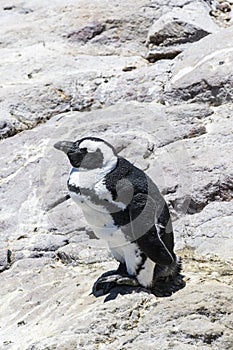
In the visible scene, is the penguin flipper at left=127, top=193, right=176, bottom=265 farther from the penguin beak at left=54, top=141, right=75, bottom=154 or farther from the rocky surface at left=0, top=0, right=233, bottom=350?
the penguin beak at left=54, top=141, right=75, bottom=154

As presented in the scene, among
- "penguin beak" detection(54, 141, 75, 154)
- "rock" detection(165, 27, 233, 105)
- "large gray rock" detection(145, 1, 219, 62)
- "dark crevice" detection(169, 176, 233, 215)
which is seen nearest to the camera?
"penguin beak" detection(54, 141, 75, 154)

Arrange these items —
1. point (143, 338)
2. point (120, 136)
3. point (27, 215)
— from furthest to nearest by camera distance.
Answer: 1. point (120, 136)
2. point (27, 215)
3. point (143, 338)

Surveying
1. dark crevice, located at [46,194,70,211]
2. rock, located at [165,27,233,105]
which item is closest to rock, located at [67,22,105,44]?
rock, located at [165,27,233,105]

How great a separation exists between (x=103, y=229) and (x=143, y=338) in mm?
567

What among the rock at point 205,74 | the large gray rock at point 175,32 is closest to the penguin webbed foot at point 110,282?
the rock at point 205,74

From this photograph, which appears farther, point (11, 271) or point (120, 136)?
point (120, 136)

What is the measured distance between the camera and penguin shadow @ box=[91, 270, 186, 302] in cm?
417

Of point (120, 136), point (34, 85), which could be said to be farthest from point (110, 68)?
point (120, 136)

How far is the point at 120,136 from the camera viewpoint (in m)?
5.98

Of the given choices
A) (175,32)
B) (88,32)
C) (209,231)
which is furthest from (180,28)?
(209,231)

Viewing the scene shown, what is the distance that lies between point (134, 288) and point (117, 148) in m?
1.88

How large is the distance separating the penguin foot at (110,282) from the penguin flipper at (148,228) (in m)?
0.18

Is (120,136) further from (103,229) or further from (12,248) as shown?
(103,229)

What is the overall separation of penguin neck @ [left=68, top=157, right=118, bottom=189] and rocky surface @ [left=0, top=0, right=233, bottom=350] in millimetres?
600
